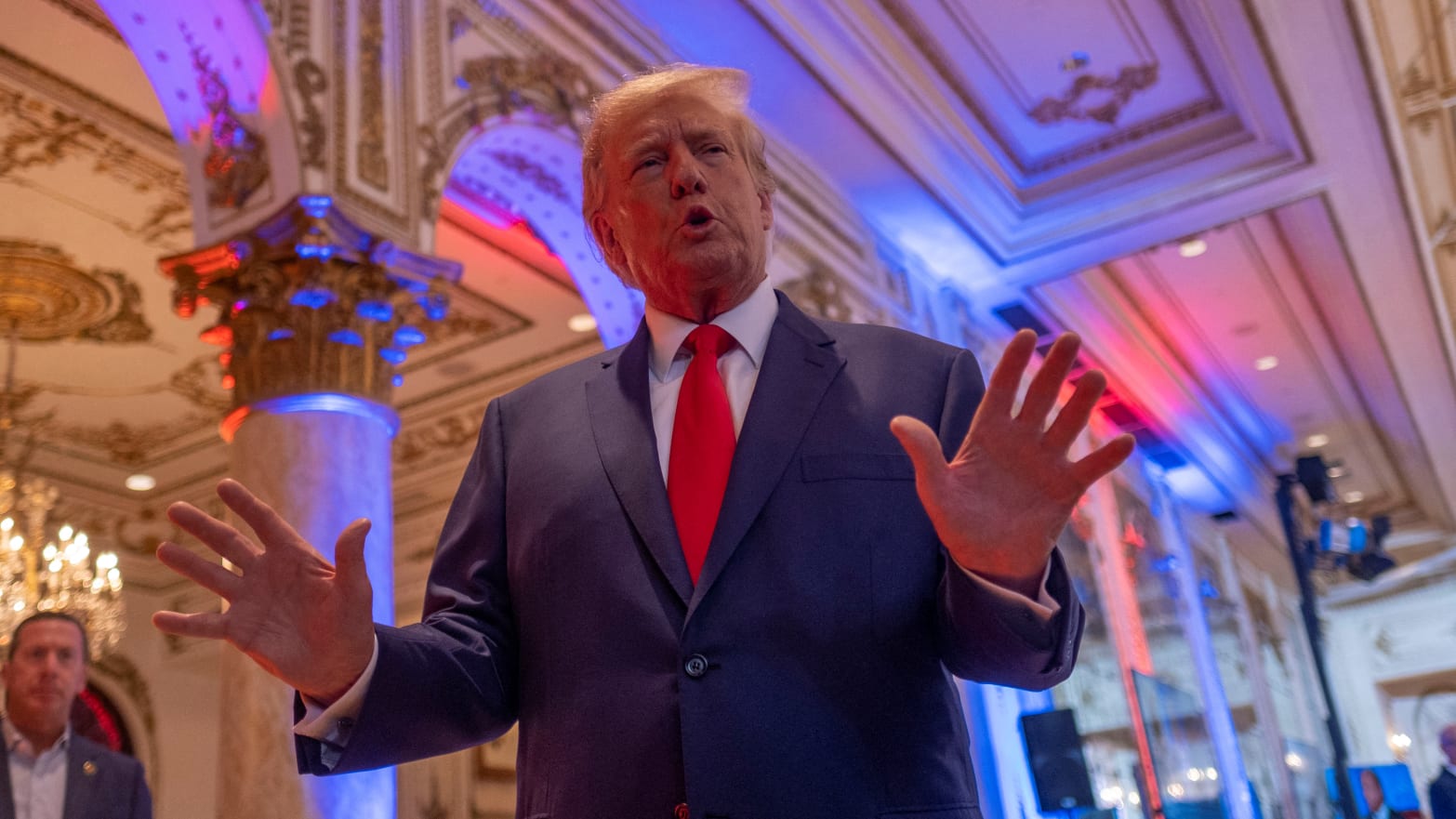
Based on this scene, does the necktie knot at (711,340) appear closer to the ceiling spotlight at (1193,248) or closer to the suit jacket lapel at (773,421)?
the suit jacket lapel at (773,421)

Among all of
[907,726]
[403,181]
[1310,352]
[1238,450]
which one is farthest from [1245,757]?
[907,726]

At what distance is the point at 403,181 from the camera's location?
414 centimetres

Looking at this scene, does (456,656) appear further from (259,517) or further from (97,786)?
(97,786)

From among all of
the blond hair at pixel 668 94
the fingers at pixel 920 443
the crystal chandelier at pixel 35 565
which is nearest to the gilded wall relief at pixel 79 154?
the crystal chandelier at pixel 35 565

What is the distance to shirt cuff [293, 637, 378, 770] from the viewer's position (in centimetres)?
119

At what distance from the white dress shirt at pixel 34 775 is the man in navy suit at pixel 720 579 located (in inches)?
100

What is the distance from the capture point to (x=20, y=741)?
3.50 metres

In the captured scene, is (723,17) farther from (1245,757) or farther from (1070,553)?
(1245,757)

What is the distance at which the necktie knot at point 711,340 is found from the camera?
1444 millimetres

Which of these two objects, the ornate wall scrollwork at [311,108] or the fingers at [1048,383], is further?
the ornate wall scrollwork at [311,108]

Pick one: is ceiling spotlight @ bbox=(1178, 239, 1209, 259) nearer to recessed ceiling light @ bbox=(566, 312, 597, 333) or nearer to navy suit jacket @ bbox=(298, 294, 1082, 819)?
recessed ceiling light @ bbox=(566, 312, 597, 333)

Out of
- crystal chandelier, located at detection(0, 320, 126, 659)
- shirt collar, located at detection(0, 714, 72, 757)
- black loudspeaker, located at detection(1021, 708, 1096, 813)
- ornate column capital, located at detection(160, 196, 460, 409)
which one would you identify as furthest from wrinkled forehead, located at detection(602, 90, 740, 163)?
crystal chandelier, located at detection(0, 320, 126, 659)

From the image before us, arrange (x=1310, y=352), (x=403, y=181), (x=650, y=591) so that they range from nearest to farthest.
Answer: (x=650, y=591) < (x=403, y=181) < (x=1310, y=352)

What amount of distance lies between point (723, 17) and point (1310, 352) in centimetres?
673
